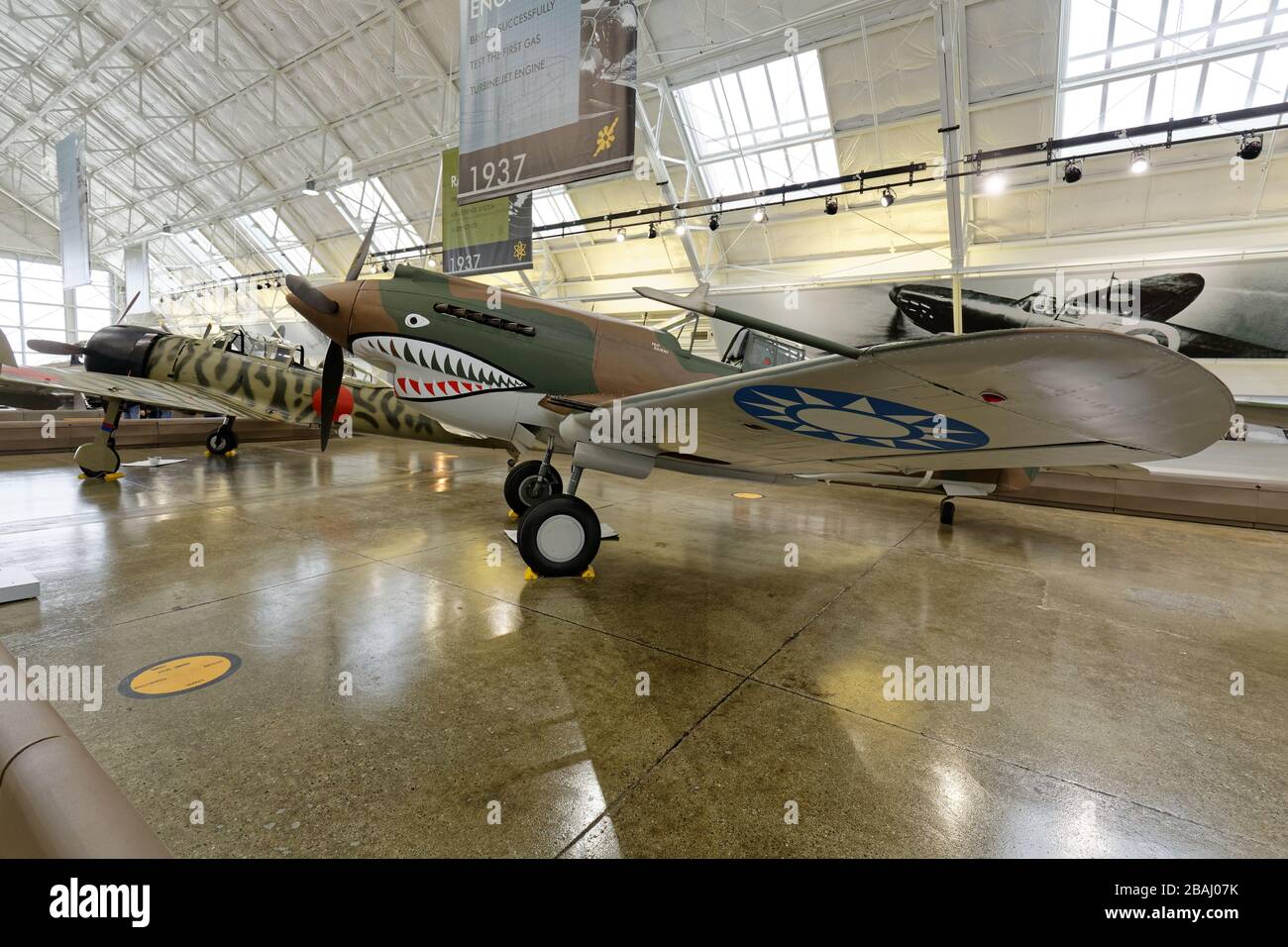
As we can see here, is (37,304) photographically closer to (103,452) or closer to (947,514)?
(103,452)

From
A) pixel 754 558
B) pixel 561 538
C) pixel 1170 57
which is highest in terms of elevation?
pixel 1170 57

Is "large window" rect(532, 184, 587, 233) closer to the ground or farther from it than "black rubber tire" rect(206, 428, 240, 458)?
farther from it

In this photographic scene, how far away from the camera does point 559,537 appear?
3.44 m

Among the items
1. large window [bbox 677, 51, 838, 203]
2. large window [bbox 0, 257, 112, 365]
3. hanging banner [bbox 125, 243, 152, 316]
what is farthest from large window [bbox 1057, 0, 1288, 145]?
large window [bbox 0, 257, 112, 365]

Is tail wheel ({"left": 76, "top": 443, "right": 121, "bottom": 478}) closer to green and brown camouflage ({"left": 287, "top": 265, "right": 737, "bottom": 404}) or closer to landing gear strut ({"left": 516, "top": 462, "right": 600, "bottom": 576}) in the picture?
green and brown camouflage ({"left": 287, "top": 265, "right": 737, "bottom": 404})

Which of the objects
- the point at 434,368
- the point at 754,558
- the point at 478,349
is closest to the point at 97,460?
the point at 434,368

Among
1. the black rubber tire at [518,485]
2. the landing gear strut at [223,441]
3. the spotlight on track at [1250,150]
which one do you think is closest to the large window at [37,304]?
the landing gear strut at [223,441]

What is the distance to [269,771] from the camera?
63.5 inches

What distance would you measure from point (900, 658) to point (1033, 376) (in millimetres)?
1570

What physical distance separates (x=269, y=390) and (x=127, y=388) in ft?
4.50

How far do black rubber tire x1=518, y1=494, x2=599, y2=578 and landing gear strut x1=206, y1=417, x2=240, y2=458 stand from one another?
870cm

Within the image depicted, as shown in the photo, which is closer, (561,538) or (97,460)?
(561,538)

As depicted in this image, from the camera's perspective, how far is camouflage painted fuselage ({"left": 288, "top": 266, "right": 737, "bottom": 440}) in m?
3.53
